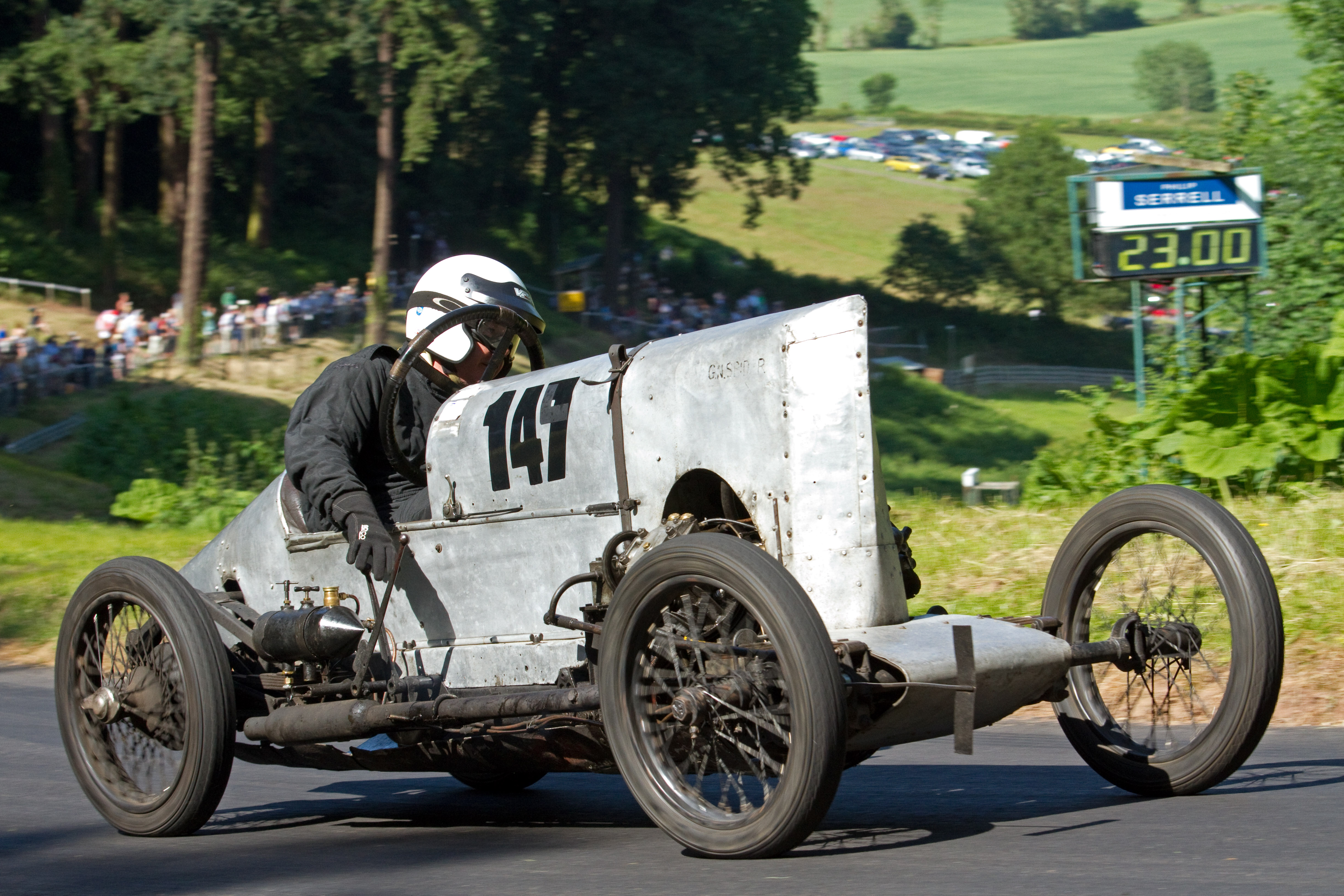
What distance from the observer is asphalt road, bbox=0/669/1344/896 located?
380 centimetres

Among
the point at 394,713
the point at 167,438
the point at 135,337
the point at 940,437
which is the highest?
the point at 394,713

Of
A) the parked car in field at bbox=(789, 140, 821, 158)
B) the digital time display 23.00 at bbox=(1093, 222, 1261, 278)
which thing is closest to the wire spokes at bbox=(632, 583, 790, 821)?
the digital time display 23.00 at bbox=(1093, 222, 1261, 278)

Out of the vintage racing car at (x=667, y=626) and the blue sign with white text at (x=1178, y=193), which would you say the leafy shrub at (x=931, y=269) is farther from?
the vintage racing car at (x=667, y=626)

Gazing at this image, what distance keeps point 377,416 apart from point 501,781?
160 centimetres

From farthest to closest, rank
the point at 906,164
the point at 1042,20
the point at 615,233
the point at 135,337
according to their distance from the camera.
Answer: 1. the point at 1042,20
2. the point at 906,164
3. the point at 615,233
4. the point at 135,337

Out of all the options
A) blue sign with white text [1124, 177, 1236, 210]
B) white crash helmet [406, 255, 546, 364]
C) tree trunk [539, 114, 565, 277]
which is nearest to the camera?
white crash helmet [406, 255, 546, 364]

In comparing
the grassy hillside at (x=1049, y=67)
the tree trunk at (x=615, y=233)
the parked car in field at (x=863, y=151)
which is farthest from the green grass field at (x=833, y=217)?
the grassy hillside at (x=1049, y=67)

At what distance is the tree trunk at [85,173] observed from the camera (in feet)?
158

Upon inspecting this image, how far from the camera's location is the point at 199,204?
38125 millimetres

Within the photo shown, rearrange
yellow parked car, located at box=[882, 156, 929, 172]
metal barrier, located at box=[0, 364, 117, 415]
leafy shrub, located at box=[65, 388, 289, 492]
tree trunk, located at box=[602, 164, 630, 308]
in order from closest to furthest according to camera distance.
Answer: leafy shrub, located at box=[65, 388, 289, 492] < metal barrier, located at box=[0, 364, 117, 415] < tree trunk, located at box=[602, 164, 630, 308] < yellow parked car, located at box=[882, 156, 929, 172]

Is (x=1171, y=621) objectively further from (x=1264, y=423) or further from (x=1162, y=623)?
(x=1264, y=423)

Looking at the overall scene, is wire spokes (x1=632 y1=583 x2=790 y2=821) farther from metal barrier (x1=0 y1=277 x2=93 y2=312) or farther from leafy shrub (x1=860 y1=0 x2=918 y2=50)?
leafy shrub (x1=860 y1=0 x2=918 y2=50)

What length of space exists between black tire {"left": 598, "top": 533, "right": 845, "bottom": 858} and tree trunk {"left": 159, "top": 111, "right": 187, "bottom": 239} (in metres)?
46.5

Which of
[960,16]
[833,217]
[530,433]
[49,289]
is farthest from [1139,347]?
[960,16]
